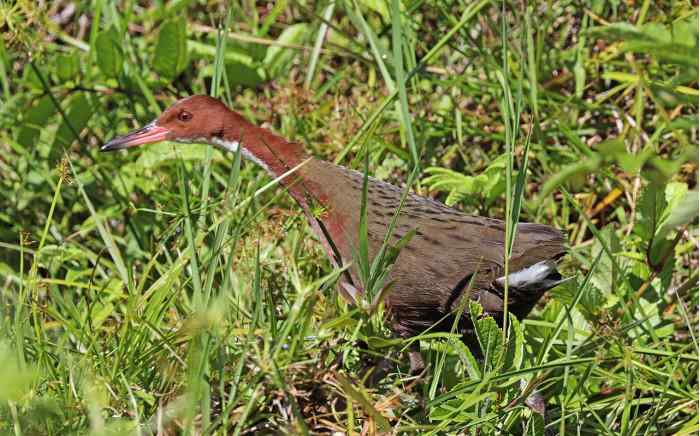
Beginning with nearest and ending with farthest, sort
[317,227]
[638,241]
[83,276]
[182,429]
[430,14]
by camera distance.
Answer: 1. [182,429]
2. [317,227]
3. [638,241]
4. [83,276]
5. [430,14]

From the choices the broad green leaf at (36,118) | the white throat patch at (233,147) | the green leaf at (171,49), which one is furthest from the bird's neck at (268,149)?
the broad green leaf at (36,118)

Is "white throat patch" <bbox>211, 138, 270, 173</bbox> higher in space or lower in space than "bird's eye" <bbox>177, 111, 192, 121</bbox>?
lower

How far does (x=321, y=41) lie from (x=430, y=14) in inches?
18.8

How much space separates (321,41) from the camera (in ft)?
13.3

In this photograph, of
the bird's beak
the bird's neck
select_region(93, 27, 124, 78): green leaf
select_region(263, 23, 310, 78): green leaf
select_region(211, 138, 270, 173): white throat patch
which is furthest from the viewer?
select_region(263, 23, 310, 78): green leaf

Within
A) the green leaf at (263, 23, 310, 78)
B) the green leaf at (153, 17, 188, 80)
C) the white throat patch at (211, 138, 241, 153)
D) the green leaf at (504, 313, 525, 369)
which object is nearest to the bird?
the white throat patch at (211, 138, 241, 153)

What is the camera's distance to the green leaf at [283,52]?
13.4 feet

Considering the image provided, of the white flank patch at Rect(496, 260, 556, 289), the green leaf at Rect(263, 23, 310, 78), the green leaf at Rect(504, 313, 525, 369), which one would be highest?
the green leaf at Rect(263, 23, 310, 78)

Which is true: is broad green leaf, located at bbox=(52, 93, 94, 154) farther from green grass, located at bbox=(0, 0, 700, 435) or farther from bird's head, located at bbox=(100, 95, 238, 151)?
bird's head, located at bbox=(100, 95, 238, 151)

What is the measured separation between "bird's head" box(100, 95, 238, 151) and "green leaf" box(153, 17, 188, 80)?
541 mm

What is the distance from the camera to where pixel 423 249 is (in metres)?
2.82

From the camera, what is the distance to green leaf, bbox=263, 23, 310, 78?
409cm

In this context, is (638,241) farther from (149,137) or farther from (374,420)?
(149,137)

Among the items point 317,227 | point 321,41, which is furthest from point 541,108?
point 317,227
